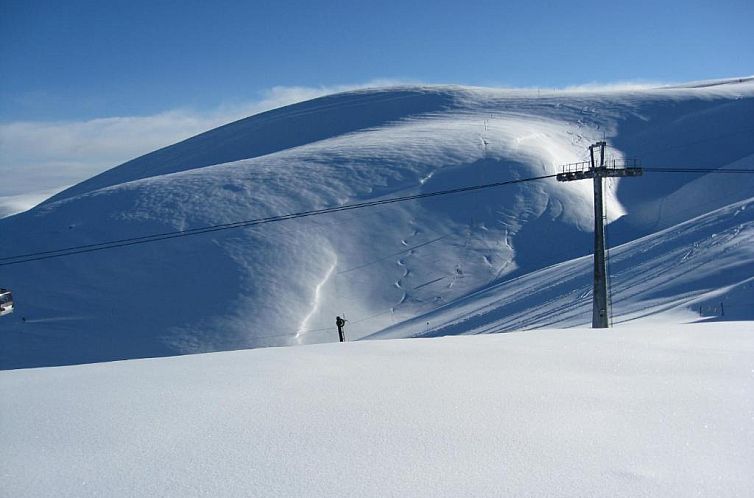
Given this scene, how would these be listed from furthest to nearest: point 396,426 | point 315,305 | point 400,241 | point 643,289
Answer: point 400,241
point 315,305
point 643,289
point 396,426

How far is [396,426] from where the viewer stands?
3723 millimetres

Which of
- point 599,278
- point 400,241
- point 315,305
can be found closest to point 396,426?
point 599,278

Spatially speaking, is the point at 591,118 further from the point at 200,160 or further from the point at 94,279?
the point at 94,279

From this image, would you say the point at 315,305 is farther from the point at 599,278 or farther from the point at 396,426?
the point at 396,426

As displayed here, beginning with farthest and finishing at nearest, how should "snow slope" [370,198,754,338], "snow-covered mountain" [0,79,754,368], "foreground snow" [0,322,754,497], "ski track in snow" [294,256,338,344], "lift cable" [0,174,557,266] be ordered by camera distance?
"lift cable" [0,174,557,266]
"ski track in snow" [294,256,338,344]
"snow-covered mountain" [0,79,754,368]
"snow slope" [370,198,754,338]
"foreground snow" [0,322,754,497]

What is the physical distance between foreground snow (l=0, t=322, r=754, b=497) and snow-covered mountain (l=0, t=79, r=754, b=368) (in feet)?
46.2

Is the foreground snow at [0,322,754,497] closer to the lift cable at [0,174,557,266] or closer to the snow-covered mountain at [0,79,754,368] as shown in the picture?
the snow-covered mountain at [0,79,754,368]

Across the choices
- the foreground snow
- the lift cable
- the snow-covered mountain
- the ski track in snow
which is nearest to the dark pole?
the snow-covered mountain

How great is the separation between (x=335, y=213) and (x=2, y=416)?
32306 mm

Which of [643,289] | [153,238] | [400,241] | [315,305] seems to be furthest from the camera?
[400,241]

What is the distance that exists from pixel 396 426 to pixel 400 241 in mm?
30546

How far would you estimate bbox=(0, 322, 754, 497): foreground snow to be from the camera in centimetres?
308

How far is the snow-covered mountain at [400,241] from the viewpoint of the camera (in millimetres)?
25234

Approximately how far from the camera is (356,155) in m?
44.4
